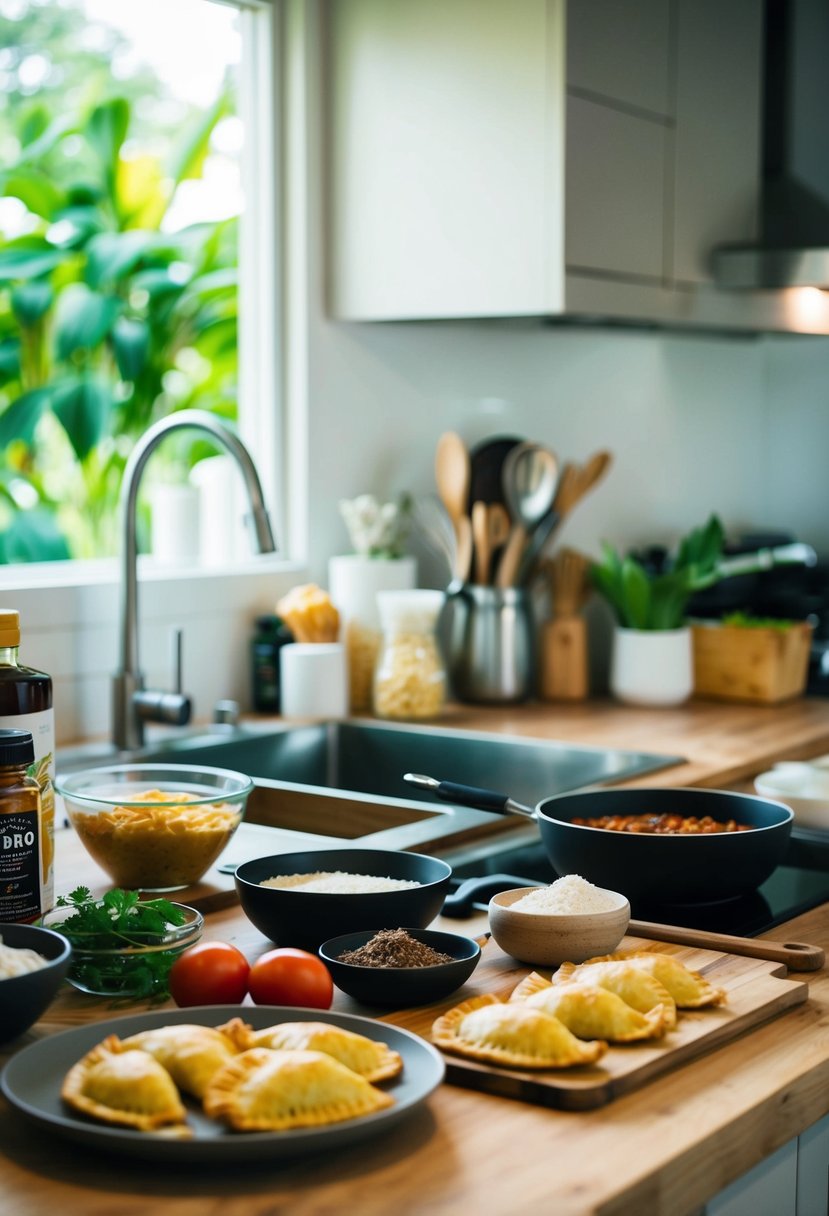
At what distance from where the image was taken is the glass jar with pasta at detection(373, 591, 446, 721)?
2400 mm

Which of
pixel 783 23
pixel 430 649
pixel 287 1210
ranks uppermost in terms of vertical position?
pixel 783 23

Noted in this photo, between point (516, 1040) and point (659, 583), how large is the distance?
1.72 metres

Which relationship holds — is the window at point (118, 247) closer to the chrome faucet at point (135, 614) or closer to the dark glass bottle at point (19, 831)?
the chrome faucet at point (135, 614)

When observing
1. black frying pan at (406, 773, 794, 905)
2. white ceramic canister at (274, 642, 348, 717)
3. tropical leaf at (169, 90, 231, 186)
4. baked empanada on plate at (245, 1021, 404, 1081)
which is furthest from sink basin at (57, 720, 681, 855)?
tropical leaf at (169, 90, 231, 186)

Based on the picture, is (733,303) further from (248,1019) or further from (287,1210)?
(287,1210)

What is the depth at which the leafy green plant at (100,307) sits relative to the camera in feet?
10.5

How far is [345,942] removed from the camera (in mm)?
1180

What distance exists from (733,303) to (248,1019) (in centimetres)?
205

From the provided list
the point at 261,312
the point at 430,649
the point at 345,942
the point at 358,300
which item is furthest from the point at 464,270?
the point at 345,942

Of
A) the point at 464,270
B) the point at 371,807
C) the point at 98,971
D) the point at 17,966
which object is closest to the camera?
the point at 17,966

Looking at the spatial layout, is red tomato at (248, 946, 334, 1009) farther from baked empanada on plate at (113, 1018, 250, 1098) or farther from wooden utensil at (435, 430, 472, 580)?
wooden utensil at (435, 430, 472, 580)

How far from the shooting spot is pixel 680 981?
114 cm

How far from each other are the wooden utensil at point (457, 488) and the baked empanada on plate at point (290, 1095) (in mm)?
1700

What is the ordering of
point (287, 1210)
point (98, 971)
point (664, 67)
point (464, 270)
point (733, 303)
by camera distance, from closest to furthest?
point (287, 1210) → point (98, 971) → point (464, 270) → point (664, 67) → point (733, 303)
